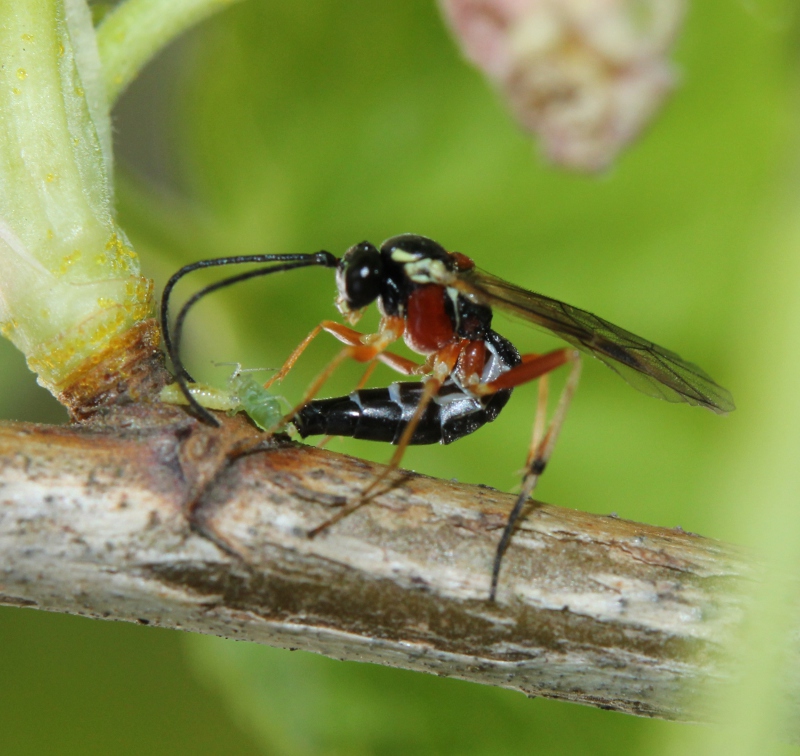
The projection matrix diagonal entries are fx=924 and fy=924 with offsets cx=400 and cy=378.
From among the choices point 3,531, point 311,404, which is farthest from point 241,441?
point 311,404

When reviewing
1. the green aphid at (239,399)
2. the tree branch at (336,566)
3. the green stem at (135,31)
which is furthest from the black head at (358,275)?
the tree branch at (336,566)

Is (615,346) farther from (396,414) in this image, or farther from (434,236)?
(434,236)

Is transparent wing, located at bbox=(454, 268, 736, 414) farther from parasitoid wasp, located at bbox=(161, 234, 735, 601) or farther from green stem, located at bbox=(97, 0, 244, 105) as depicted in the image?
green stem, located at bbox=(97, 0, 244, 105)

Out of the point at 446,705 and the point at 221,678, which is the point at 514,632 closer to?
the point at 446,705

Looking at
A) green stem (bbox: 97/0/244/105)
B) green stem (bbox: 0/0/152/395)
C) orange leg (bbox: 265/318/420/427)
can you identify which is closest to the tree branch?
green stem (bbox: 0/0/152/395)

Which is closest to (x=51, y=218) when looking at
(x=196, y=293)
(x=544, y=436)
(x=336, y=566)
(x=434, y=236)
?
(x=196, y=293)

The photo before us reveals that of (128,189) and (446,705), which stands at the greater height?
(128,189)

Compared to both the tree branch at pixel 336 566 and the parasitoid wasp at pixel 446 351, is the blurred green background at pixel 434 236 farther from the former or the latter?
the tree branch at pixel 336 566
